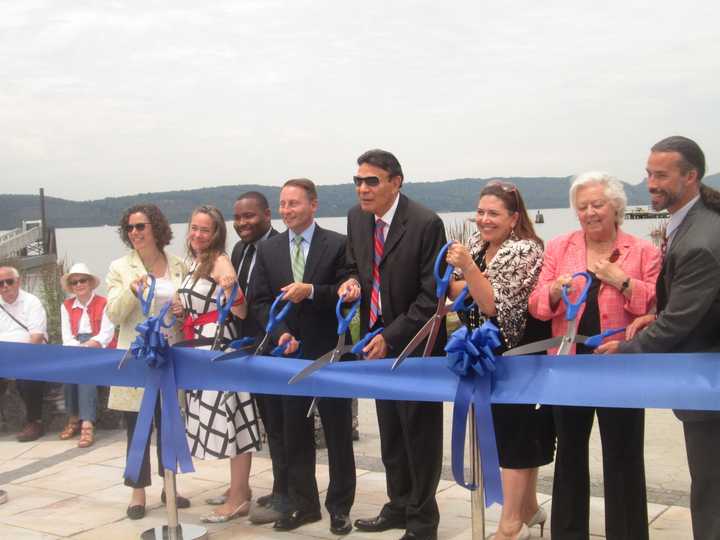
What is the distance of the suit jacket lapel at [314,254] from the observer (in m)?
4.71

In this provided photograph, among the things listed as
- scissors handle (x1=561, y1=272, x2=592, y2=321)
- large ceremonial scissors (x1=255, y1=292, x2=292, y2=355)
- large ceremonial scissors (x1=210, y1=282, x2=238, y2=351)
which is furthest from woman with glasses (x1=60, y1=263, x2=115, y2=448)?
scissors handle (x1=561, y1=272, x2=592, y2=321)

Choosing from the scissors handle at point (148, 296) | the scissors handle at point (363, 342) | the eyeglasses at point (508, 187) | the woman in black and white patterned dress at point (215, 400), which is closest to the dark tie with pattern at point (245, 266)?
the woman in black and white patterned dress at point (215, 400)

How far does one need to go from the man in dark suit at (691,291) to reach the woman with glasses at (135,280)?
263cm

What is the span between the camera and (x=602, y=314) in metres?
3.54

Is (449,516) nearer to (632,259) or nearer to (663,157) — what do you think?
(632,259)

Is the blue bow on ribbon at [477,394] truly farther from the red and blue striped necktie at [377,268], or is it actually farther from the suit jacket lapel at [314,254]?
the suit jacket lapel at [314,254]

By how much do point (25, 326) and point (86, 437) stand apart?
1073 mm

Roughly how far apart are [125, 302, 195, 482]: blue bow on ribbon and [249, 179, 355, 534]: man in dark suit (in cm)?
58

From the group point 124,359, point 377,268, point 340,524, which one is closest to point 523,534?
point 340,524

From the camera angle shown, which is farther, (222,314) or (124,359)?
(124,359)

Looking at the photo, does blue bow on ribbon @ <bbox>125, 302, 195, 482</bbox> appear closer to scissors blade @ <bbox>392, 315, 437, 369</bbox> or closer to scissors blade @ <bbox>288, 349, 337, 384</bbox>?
scissors blade @ <bbox>288, 349, 337, 384</bbox>

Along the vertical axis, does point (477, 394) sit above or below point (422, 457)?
above

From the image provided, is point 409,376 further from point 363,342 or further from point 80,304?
point 80,304

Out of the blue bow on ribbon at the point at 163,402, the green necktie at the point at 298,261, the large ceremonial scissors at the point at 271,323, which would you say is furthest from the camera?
the green necktie at the point at 298,261
